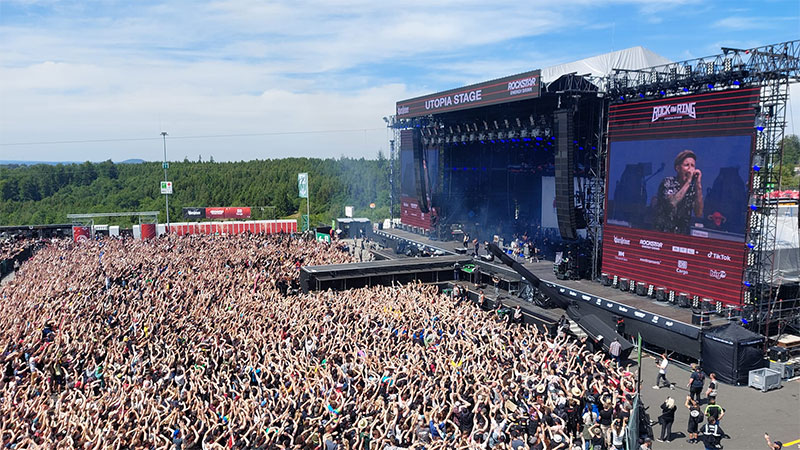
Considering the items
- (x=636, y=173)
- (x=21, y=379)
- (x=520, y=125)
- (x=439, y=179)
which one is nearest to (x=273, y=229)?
(x=439, y=179)

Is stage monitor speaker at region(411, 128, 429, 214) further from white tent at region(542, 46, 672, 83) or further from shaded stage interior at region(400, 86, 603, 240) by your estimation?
white tent at region(542, 46, 672, 83)

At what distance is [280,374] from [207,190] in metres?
71.9

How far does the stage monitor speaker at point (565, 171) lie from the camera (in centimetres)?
2419

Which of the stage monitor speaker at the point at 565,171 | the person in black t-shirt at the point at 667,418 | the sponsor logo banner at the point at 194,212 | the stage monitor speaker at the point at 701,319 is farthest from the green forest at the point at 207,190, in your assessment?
the person in black t-shirt at the point at 667,418

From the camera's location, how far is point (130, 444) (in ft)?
28.8

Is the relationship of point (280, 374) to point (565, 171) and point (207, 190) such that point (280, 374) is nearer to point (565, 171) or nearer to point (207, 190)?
point (565, 171)

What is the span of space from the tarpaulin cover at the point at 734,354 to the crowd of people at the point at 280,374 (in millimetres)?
3711

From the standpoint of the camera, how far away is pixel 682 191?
2027cm

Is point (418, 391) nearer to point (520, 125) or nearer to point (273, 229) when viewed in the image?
point (520, 125)

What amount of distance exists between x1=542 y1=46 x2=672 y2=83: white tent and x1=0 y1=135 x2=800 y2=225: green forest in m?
37.2

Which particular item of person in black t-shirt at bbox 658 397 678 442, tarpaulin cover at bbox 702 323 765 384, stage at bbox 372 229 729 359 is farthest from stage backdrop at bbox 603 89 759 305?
person in black t-shirt at bbox 658 397 678 442

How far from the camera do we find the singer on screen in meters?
19.7

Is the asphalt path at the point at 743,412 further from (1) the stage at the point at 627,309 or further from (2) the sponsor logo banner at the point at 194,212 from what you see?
(2) the sponsor logo banner at the point at 194,212

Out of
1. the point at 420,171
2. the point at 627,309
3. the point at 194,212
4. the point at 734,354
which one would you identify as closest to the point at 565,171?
the point at 627,309
